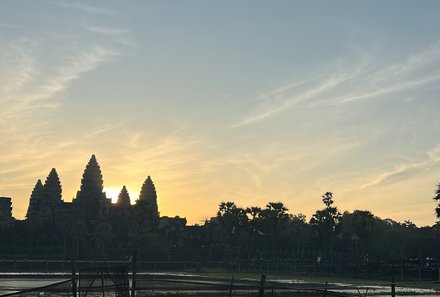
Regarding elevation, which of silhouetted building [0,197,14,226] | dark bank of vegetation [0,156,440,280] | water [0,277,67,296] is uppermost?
silhouetted building [0,197,14,226]

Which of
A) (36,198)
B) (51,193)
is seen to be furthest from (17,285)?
(36,198)

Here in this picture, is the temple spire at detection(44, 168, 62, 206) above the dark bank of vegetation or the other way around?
above

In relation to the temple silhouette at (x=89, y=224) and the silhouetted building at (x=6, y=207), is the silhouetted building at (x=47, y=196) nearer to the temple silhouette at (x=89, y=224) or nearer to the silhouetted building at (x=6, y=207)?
Answer: the temple silhouette at (x=89, y=224)

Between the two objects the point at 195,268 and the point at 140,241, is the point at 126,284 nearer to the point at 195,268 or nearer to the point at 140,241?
the point at 195,268

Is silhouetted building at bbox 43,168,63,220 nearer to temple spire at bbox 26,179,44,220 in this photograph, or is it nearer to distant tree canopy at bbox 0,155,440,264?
temple spire at bbox 26,179,44,220

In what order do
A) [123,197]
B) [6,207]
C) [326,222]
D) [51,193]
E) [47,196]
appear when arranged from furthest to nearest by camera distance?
[123,197], [51,193], [47,196], [6,207], [326,222]

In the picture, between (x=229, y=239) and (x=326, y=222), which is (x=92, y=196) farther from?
(x=326, y=222)

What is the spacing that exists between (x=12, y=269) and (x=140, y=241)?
152 ft

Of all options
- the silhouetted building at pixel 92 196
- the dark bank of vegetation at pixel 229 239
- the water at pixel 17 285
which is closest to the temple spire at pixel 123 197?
the silhouetted building at pixel 92 196

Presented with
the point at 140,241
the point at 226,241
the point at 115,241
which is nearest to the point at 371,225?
the point at 226,241

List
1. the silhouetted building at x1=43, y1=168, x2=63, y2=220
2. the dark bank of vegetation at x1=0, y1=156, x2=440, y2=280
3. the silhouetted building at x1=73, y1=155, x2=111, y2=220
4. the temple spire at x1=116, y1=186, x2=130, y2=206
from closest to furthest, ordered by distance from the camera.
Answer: the dark bank of vegetation at x1=0, y1=156, x2=440, y2=280, the silhouetted building at x1=73, y1=155, x2=111, y2=220, the silhouetted building at x1=43, y1=168, x2=63, y2=220, the temple spire at x1=116, y1=186, x2=130, y2=206

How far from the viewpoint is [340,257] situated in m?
128

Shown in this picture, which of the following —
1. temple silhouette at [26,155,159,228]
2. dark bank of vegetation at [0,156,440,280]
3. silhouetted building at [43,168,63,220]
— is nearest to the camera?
dark bank of vegetation at [0,156,440,280]

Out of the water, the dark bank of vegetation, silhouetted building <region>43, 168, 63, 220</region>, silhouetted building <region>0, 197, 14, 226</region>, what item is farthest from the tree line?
the water
